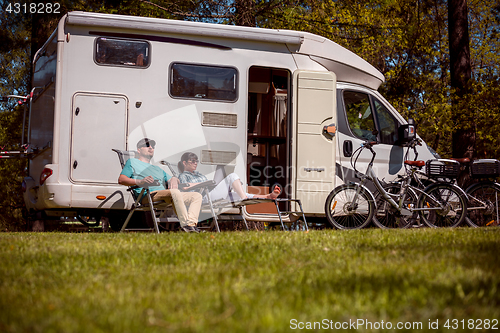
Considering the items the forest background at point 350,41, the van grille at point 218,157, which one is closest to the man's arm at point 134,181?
the van grille at point 218,157

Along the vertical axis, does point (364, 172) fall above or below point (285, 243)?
above

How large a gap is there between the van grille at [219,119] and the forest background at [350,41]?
3.52m

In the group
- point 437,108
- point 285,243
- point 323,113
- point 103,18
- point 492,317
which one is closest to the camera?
point 492,317

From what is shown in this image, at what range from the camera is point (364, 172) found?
7.39 metres

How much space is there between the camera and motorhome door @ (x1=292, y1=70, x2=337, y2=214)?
6.97 meters

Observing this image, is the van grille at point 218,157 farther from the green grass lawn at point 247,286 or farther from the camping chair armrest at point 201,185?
the green grass lawn at point 247,286

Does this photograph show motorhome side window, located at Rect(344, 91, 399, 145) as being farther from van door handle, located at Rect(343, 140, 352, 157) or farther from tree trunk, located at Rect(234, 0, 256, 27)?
tree trunk, located at Rect(234, 0, 256, 27)

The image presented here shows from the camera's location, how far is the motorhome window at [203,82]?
6.68 m

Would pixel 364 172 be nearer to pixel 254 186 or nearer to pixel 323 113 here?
pixel 323 113

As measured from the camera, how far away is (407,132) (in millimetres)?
7469

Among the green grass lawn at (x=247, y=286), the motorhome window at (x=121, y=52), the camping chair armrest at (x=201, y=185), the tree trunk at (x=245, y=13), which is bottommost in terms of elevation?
the green grass lawn at (x=247, y=286)

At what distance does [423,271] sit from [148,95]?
4607 millimetres

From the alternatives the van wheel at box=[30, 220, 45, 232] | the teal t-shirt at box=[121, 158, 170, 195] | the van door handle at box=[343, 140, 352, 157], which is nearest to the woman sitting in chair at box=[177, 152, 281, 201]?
the teal t-shirt at box=[121, 158, 170, 195]

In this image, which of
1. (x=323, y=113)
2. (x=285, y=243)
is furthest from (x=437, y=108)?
(x=285, y=243)
